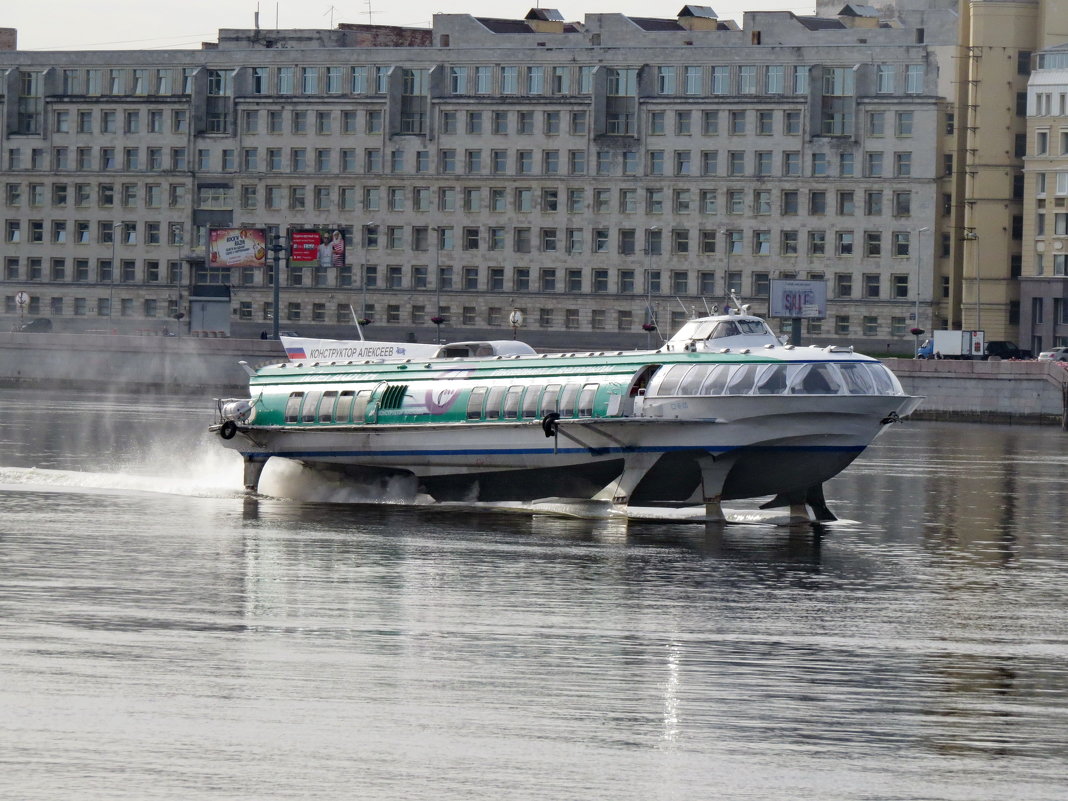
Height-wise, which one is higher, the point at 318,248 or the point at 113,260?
the point at 318,248

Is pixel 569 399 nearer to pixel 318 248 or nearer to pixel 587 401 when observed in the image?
pixel 587 401

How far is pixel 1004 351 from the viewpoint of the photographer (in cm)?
13888

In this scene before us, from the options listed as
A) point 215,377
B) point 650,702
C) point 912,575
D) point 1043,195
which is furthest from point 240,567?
point 1043,195

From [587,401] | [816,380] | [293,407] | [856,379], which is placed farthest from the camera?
[293,407]

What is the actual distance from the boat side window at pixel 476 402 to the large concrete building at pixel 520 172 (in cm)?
10937

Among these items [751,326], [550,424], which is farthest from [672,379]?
[751,326]

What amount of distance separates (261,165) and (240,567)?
144m

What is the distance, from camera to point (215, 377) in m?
133

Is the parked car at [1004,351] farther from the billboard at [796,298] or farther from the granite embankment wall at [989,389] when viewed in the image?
the granite embankment wall at [989,389]

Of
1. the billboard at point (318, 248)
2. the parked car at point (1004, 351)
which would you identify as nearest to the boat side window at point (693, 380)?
the parked car at point (1004, 351)

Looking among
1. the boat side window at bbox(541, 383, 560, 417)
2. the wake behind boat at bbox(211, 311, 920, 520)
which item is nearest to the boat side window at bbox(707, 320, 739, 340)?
the wake behind boat at bbox(211, 311, 920, 520)

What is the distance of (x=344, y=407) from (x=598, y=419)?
8.75 m

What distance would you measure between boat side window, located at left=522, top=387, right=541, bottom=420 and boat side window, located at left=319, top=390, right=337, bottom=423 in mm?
6514

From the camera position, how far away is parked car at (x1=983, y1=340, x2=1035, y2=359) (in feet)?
454
